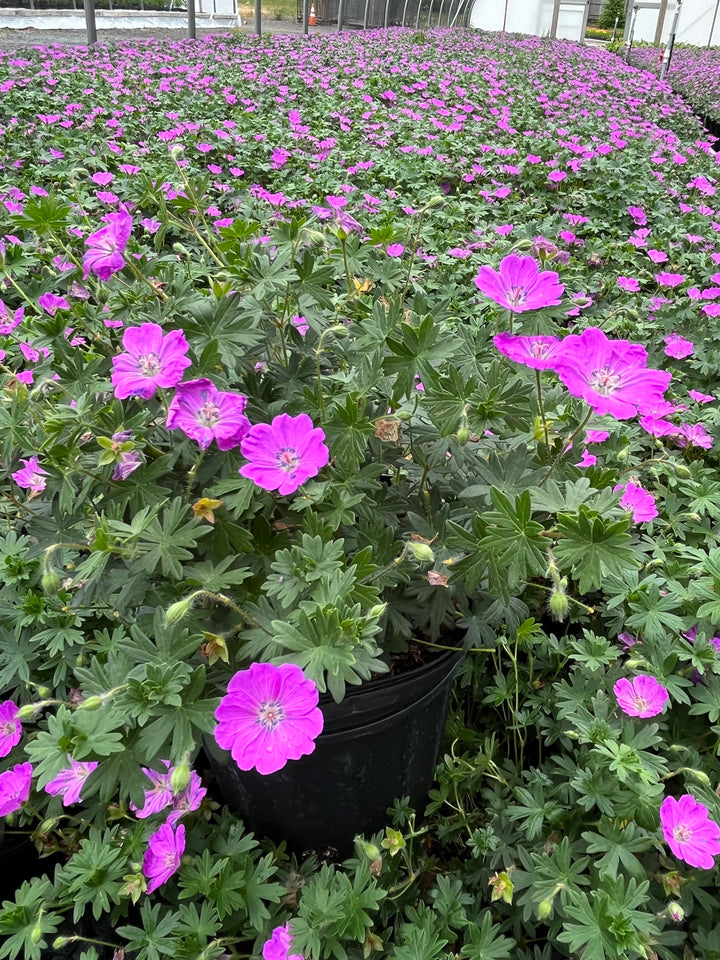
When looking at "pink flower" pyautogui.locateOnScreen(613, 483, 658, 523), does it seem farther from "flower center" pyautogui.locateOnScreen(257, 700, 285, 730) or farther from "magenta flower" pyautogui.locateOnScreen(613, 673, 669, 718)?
"flower center" pyautogui.locateOnScreen(257, 700, 285, 730)

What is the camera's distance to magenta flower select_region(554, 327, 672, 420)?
3.26ft

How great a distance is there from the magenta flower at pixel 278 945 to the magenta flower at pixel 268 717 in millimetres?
474

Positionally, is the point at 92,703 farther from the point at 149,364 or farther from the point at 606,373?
the point at 606,373

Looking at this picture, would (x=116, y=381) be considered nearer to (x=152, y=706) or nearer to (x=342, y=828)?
(x=152, y=706)

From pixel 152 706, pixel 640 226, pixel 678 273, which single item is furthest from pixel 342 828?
pixel 640 226

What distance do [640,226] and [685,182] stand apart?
63.4 inches

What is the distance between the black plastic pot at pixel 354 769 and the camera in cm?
127

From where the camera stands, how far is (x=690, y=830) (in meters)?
1.19

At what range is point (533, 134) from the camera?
6.40m

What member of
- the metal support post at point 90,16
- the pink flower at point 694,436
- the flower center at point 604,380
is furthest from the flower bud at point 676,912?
the metal support post at point 90,16

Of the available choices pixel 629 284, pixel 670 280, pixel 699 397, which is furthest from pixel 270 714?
pixel 670 280

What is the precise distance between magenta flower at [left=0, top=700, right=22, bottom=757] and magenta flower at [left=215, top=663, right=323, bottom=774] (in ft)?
2.10

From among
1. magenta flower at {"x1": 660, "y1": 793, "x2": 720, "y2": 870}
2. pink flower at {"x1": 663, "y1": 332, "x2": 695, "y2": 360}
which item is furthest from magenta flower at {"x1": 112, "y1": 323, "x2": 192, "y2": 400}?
pink flower at {"x1": 663, "y1": 332, "x2": 695, "y2": 360}

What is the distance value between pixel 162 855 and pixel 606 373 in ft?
3.72
